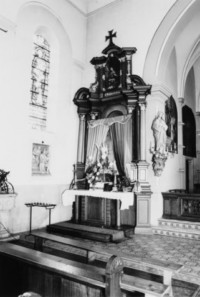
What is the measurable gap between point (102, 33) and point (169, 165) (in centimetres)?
445

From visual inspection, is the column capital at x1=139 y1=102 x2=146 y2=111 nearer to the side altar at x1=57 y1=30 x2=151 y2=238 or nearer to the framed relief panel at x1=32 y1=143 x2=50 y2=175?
the side altar at x1=57 y1=30 x2=151 y2=238

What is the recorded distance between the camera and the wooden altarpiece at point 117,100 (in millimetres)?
6695

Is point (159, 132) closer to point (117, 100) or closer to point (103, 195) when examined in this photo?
point (117, 100)

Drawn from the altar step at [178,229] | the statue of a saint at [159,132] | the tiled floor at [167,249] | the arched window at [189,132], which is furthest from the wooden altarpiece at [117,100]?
the arched window at [189,132]

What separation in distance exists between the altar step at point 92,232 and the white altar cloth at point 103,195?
0.60 meters

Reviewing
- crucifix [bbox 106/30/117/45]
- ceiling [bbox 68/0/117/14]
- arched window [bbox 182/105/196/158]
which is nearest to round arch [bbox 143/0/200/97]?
crucifix [bbox 106/30/117/45]

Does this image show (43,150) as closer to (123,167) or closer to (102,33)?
(123,167)

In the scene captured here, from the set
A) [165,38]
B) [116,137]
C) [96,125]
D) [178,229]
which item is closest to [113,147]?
[116,137]

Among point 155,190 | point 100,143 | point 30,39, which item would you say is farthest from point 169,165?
point 30,39

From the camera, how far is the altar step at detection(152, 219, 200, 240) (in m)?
6.05

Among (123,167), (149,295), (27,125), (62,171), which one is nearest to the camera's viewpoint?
(149,295)

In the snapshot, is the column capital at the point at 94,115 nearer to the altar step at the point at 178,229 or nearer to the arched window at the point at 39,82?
the arched window at the point at 39,82

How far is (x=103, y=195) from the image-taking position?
6.33 metres

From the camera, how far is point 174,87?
27.9ft
